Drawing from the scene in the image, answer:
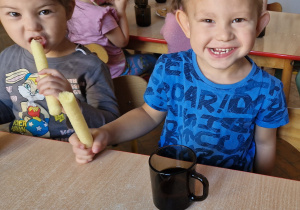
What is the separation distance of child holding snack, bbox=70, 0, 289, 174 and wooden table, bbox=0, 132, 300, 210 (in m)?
0.06

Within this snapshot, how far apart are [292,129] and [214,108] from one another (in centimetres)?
25

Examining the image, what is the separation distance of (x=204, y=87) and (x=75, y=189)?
494mm

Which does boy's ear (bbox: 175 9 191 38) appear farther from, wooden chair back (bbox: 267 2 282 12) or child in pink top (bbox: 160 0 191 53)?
wooden chair back (bbox: 267 2 282 12)

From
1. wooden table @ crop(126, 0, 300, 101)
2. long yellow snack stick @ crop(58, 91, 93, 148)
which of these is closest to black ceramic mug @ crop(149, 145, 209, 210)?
long yellow snack stick @ crop(58, 91, 93, 148)

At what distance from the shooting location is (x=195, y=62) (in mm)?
1074

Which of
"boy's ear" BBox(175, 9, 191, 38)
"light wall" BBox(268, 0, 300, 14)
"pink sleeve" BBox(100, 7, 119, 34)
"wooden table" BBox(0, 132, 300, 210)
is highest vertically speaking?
"boy's ear" BBox(175, 9, 191, 38)

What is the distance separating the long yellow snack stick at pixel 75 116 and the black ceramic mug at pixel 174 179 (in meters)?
0.19

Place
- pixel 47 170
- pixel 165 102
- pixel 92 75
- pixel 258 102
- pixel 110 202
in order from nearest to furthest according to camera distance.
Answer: pixel 110 202 < pixel 47 170 < pixel 258 102 < pixel 165 102 < pixel 92 75

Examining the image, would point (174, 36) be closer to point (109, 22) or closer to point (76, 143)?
point (109, 22)

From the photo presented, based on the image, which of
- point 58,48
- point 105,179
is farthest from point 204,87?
point 58,48

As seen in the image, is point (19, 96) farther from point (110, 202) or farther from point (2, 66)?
point (110, 202)

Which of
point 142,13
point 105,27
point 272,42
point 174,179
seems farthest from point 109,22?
point 174,179

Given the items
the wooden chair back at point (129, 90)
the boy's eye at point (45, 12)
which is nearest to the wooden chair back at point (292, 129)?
the wooden chair back at point (129, 90)

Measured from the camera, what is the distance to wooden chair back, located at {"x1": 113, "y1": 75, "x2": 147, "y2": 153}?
4.54ft
